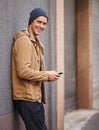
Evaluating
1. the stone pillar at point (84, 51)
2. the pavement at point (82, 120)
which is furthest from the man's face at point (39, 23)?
the stone pillar at point (84, 51)

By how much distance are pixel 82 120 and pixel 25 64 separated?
4.26 m

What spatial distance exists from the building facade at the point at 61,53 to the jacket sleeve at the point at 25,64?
1.20ft

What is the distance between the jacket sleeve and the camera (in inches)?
186

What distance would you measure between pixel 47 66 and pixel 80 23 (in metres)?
3.58

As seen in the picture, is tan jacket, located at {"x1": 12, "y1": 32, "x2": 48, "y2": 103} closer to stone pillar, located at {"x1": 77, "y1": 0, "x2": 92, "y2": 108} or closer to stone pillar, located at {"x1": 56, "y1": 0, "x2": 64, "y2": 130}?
stone pillar, located at {"x1": 56, "y1": 0, "x2": 64, "y2": 130}

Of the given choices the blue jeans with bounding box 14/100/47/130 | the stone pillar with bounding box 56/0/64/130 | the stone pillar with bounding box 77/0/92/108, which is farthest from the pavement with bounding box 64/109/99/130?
the blue jeans with bounding box 14/100/47/130

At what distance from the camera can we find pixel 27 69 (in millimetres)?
4719

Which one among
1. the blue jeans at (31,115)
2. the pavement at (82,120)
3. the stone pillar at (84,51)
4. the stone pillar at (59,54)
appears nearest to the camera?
the blue jeans at (31,115)

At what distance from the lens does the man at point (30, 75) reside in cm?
477

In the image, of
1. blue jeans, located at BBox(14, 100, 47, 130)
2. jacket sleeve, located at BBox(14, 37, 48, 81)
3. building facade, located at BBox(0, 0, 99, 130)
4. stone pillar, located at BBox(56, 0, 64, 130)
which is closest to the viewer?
jacket sleeve, located at BBox(14, 37, 48, 81)

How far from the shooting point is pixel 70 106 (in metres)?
9.70

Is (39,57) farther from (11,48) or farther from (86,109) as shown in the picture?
(86,109)

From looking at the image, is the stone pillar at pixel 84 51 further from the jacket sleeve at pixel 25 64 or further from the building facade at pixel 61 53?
the jacket sleeve at pixel 25 64

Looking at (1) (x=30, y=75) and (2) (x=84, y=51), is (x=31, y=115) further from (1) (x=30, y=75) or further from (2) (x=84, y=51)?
(2) (x=84, y=51)
